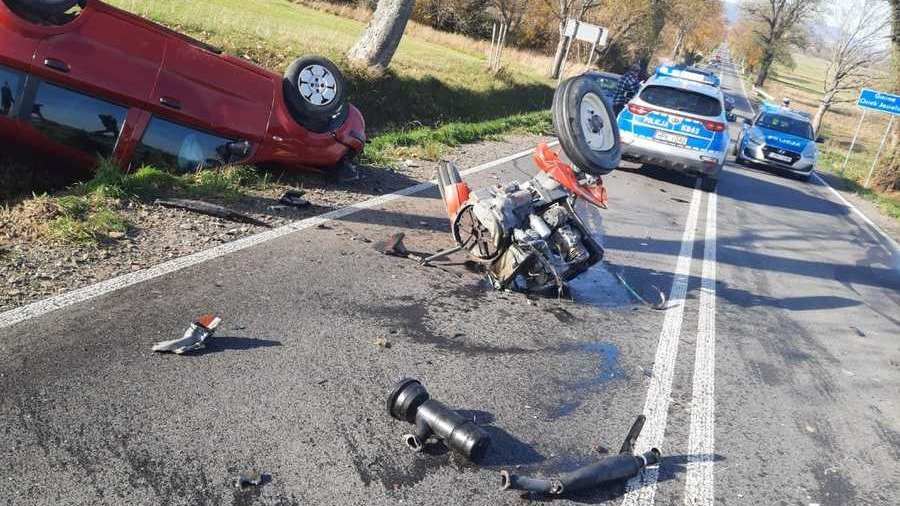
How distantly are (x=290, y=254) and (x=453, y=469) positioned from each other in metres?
2.91

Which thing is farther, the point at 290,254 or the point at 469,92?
the point at 469,92

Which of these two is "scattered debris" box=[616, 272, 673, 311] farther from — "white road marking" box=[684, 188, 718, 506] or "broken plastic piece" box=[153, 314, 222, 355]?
"broken plastic piece" box=[153, 314, 222, 355]

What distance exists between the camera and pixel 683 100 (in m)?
12.8

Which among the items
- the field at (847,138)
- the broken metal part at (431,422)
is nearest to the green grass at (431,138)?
the broken metal part at (431,422)

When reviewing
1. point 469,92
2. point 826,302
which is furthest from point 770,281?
point 469,92

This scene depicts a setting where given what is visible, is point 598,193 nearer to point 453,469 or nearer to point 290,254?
point 290,254

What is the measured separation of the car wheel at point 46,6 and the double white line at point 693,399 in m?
5.62

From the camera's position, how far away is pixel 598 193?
620cm

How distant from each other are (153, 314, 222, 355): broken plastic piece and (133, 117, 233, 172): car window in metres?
2.97

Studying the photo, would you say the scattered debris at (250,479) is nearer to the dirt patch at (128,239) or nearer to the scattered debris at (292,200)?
the dirt patch at (128,239)

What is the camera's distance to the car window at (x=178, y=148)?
260 inches

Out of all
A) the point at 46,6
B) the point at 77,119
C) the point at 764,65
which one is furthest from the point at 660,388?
the point at 764,65

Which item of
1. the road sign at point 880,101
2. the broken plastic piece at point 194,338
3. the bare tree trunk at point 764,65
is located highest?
the bare tree trunk at point 764,65

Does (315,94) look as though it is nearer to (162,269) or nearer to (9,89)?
(9,89)
